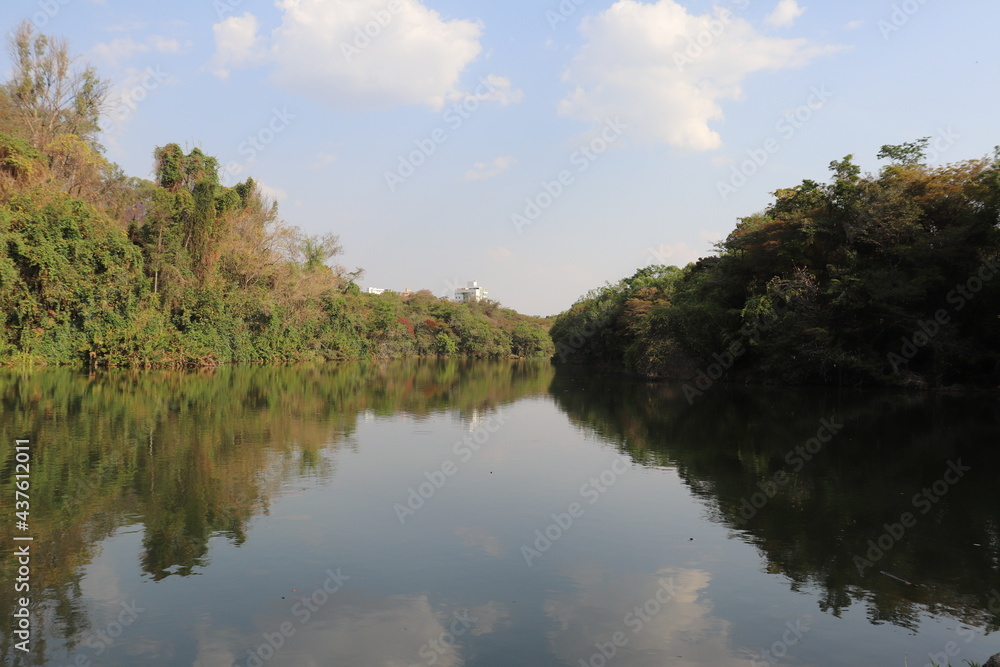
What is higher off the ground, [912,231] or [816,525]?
[912,231]

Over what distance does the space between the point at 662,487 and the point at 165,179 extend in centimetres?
3456

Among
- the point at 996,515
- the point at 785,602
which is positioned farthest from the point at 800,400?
the point at 785,602

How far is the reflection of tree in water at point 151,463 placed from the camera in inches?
201

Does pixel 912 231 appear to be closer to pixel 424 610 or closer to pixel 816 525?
pixel 816 525

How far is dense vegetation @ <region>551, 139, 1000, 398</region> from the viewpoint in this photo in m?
24.3

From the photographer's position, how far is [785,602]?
15.6 feet
